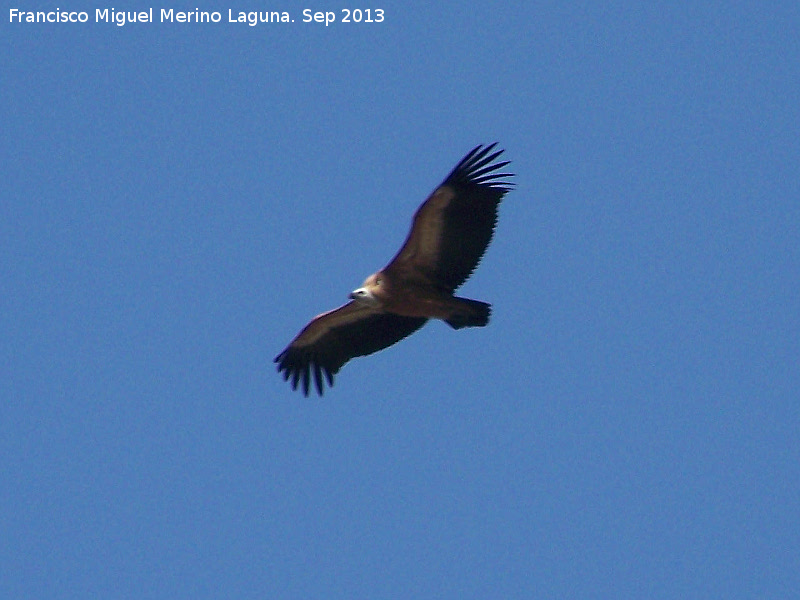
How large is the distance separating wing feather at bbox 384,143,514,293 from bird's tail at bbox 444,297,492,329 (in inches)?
21.4

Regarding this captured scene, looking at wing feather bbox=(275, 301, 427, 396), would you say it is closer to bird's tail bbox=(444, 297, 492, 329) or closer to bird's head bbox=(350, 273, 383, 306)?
bird's head bbox=(350, 273, 383, 306)

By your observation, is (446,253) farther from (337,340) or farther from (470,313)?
(337,340)

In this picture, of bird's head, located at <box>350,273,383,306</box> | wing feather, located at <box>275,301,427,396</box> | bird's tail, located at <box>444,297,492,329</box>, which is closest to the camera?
bird's tail, located at <box>444,297,492,329</box>

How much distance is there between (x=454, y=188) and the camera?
23234 millimetres

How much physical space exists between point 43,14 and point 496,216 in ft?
28.1

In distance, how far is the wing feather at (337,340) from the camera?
82.0ft

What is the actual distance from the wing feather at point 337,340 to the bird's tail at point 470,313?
1803 millimetres

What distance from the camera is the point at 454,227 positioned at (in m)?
23.3

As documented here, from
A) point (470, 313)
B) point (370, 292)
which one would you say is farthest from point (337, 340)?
point (470, 313)

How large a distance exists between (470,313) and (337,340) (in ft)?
10.3

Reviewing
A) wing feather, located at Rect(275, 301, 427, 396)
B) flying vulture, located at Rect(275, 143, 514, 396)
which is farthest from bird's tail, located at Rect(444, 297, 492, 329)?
wing feather, located at Rect(275, 301, 427, 396)

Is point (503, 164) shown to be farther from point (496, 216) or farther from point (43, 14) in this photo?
point (43, 14)

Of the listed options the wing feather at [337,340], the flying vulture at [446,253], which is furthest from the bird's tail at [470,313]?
the wing feather at [337,340]

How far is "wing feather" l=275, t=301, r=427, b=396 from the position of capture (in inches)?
984
